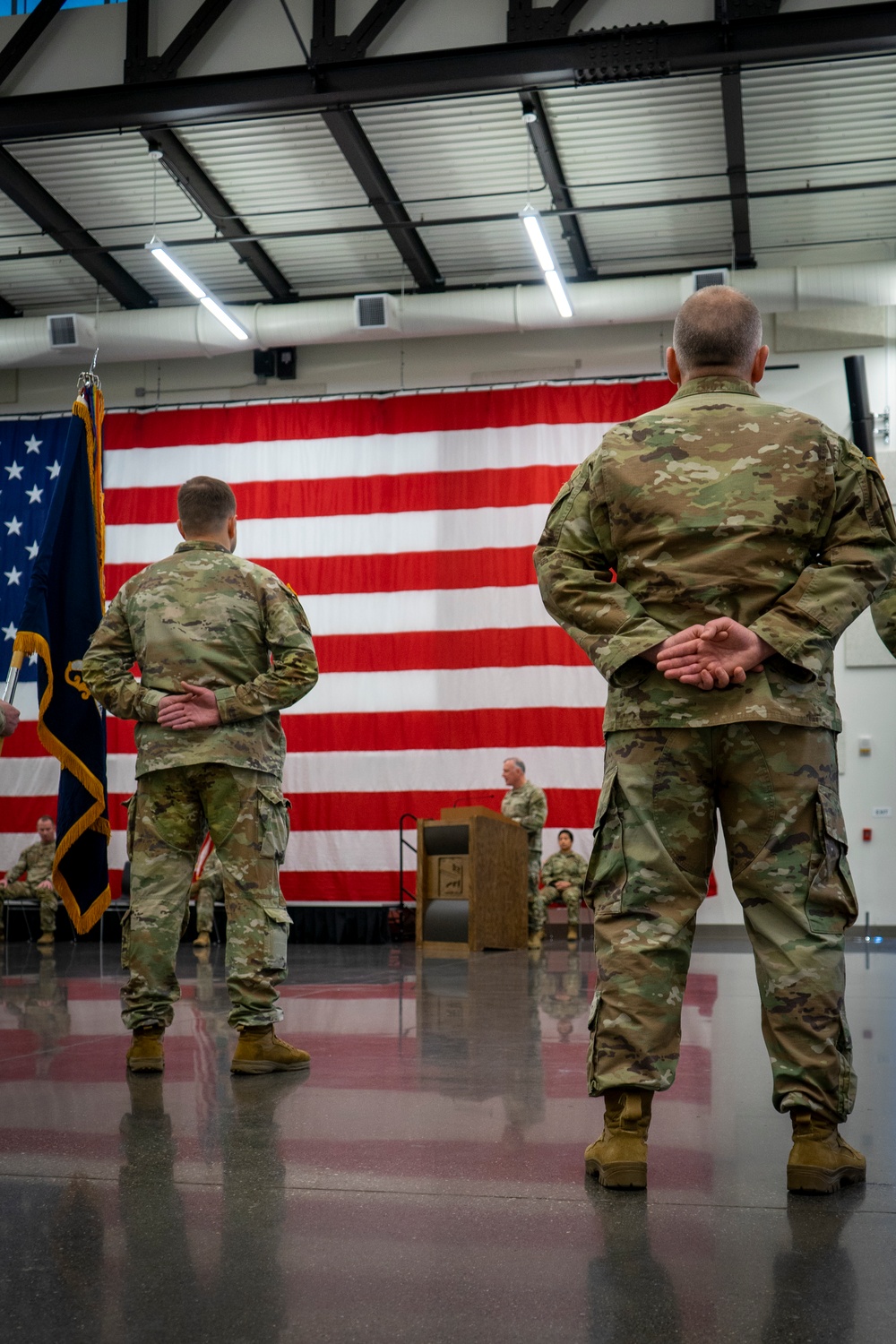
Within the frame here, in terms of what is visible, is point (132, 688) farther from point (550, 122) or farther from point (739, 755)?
point (550, 122)

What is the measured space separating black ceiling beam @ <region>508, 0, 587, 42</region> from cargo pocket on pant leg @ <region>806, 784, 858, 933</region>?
25.7 ft

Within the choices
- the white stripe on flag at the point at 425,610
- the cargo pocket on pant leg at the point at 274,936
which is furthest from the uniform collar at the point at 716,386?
the white stripe on flag at the point at 425,610

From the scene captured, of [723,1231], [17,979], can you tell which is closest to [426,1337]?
[723,1231]

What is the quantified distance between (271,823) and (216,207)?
952 centimetres

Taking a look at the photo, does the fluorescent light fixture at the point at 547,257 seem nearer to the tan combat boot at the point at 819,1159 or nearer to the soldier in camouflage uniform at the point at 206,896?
the soldier in camouflage uniform at the point at 206,896

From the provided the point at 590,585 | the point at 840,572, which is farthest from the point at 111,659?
the point at 840,572

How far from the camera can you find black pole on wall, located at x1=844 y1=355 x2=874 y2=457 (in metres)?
11.6

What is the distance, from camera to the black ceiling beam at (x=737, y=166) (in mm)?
9680

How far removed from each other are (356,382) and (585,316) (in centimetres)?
273

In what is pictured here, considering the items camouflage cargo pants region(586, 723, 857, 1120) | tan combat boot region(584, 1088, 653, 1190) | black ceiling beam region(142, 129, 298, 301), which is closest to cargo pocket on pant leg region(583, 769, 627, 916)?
camouflage cargo pants region(586, 723, 857, 1120)

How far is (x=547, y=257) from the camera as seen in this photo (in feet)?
33.8

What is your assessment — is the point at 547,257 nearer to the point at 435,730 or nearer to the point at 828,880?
the point at 435,730

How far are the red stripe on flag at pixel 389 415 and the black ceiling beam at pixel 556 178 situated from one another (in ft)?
3.92

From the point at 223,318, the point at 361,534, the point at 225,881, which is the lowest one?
the point at 225,881
